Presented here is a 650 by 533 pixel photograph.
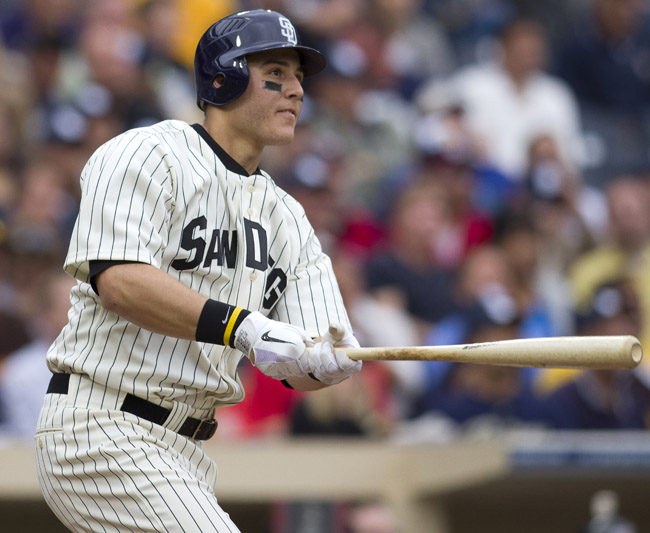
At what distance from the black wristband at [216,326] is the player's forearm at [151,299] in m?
0.01

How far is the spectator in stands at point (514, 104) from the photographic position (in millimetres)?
8141

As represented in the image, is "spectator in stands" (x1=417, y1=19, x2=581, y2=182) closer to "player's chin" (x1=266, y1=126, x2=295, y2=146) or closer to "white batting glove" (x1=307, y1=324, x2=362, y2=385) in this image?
"player's chin" (x1=266, y1=126, x2=295, y2=146)

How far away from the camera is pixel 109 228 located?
2.59 meters

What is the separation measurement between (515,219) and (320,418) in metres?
2.46

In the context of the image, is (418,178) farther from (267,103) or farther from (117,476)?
(117,476)

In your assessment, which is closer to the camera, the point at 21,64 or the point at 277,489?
the point at 277,489

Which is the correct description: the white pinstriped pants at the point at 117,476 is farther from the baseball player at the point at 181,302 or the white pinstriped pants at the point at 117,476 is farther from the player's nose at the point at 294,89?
the player's nose at the point at 294,89

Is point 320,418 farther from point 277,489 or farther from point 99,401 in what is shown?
point 99,401

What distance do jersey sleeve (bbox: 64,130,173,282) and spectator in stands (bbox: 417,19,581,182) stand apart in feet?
18.1

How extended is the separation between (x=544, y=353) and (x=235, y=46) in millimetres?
1133

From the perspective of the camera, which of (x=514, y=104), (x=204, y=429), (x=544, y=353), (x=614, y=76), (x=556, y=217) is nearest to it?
(x=544, y=353)

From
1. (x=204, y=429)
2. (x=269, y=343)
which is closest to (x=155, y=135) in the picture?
(x=269, y=343)

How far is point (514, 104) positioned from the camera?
832cm

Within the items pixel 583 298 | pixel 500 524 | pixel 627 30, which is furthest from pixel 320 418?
pixel 627 30
